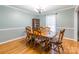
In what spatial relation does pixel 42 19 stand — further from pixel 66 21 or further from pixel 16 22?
pixel 66 21

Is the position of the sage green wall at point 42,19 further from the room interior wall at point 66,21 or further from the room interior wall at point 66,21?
the room interior wall at point 66,21

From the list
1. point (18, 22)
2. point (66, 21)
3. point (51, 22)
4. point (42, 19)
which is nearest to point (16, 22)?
point (18, 22)

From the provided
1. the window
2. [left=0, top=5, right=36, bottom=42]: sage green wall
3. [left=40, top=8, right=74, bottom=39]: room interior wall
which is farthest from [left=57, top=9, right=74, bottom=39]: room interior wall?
[left=0, top=5, right=36, bottom=42]: sage green wall

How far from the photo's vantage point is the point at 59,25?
244 cm

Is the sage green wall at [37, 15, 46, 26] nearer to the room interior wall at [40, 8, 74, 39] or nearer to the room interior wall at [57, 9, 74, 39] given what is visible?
the room interior wall at [40, 8, 74, 39]

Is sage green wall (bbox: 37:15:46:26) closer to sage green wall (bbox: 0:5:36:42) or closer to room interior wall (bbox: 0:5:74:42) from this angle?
room interior wall (bbox: 0:5:74:42)

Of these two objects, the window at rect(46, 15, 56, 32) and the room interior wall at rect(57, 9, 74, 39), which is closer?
the window at rect(46, 15, 56, 32)

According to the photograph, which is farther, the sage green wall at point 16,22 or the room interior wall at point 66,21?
the room interior wall at point 66,21

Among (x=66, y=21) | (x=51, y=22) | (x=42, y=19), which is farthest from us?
(x=66, y=21)

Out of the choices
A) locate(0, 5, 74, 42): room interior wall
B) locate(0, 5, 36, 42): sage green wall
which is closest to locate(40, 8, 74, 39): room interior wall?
locate(0, 5, 74, 42): room interior wall

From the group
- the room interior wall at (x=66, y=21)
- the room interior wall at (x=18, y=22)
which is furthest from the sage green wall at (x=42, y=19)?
the room interior wall at (x=66, y=21)

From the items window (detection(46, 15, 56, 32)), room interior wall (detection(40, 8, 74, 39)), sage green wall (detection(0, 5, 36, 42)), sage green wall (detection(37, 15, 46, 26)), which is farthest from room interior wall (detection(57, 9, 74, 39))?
sage green wall (detection(0, 5, 36, 42))

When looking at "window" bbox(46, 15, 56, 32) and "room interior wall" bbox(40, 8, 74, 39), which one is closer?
"window" bbox(46, 15, 56, 32)

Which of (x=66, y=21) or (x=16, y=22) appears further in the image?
(x=66, y=21)
